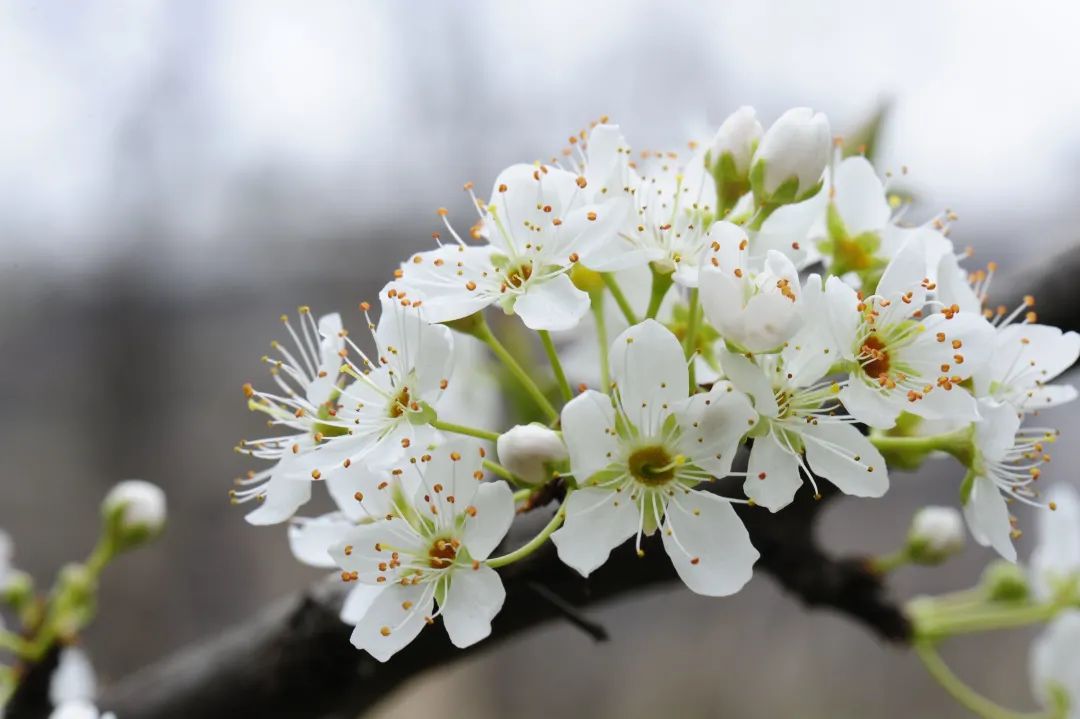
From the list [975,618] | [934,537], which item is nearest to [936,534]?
[934,537]

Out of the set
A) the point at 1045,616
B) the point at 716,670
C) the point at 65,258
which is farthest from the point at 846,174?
the point at 65,258

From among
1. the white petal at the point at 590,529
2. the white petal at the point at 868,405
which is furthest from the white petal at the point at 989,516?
the white petal at the point at 590,529

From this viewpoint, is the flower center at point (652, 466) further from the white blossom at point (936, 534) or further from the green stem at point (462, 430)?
the white blossom at point (936, 534)

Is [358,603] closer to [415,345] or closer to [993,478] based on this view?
[415,345]

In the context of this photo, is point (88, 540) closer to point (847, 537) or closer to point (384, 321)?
point (847, 537)

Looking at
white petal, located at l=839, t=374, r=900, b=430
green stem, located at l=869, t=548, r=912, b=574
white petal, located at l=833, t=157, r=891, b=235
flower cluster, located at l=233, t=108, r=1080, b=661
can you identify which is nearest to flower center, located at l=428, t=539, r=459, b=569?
flower cluster, located at l=233, t=108, r=1080, b=661

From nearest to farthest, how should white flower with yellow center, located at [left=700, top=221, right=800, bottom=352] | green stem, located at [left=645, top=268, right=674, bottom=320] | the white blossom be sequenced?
white flower with yellow center, located at [left=700, top=221, right=800, bottom=352], green stem, located at [left=645, top=268, right=674, bottom=320], the white blossom

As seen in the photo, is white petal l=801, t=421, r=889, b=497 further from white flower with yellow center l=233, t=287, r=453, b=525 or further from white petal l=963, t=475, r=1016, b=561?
white flower with yellow center l=233, t=287, r=453, b=525
